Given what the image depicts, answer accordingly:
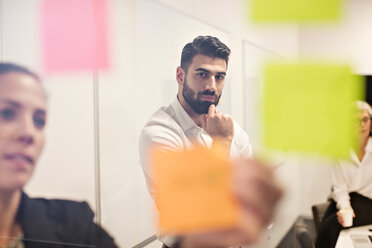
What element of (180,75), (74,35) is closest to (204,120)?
(180,75)

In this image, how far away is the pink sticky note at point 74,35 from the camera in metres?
1.19

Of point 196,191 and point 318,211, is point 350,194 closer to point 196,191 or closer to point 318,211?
point 318,211

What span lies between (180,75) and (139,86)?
147 mm

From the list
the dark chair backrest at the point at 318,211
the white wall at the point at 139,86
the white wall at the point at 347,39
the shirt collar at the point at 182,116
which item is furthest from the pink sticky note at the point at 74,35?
the dark chair backrest at the point at 318,211

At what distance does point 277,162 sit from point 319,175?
0.60 feet

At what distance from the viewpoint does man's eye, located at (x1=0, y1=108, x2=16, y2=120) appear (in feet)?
4.12

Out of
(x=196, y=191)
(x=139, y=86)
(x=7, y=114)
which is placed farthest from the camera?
(x=7, y=114)

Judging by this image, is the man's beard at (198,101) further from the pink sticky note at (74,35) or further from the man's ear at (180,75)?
the pink sticky note at (74,35)

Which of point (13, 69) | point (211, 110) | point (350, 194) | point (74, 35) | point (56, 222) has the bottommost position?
point (56, 222)

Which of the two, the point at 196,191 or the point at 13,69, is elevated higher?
the point at 13,69

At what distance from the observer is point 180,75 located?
1084mm

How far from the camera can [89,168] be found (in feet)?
4.01

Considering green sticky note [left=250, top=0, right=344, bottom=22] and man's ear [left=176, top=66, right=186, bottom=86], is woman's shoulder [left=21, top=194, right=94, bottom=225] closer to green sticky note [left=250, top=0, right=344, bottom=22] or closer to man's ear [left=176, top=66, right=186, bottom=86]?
man's ear [left=176, top=66, right=186, bottom=86]

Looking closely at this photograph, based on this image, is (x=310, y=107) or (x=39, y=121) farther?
(x=39, y=121)
